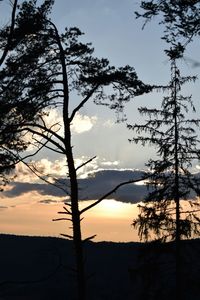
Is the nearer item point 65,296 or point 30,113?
point 30,113

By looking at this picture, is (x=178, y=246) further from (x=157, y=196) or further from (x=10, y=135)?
(x=10, y=135)

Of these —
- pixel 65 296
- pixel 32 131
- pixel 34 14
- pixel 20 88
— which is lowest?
pixel 65 296

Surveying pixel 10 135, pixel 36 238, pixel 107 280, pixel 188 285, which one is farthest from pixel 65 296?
pixel 10 135

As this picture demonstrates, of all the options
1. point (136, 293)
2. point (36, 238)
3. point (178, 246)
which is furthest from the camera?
point (36, 238)

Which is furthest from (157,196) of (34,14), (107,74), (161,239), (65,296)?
(65,296)

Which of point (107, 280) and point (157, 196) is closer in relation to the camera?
point (157, 196)

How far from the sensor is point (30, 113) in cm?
1516

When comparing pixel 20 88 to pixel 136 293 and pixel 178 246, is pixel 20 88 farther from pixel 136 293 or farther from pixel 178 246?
pixel 136 293

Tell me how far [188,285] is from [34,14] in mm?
17077

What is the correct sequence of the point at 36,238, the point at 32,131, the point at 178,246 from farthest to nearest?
the point at 36,238 < the point at 178,246 < the point at 32,131

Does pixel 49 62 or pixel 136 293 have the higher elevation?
pixel 49 62

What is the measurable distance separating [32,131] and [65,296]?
64984 mm

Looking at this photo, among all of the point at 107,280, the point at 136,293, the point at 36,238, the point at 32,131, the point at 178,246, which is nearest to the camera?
the point at 32,131

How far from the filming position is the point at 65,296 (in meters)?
76.1
